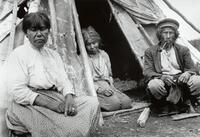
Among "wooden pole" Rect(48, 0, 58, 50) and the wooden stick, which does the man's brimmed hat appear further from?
"wooden pole" Rect(48, 0, 58, 50)

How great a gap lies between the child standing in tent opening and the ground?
0.30 m

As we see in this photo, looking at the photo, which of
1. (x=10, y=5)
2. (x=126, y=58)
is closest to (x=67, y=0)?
(x=10, y=5)

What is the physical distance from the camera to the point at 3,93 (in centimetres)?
406

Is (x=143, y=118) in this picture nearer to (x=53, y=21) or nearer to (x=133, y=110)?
(x=133, y=110)

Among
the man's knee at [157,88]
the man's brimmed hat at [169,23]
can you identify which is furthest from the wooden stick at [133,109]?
the man's brimmed hat at [169,23]

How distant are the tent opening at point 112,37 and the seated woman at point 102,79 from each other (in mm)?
1475

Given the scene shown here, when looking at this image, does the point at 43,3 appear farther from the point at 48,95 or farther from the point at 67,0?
the point at 48,95

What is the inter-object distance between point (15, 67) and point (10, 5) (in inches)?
150

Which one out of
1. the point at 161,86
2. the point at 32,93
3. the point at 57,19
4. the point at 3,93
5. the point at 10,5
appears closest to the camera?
the point at 32,93

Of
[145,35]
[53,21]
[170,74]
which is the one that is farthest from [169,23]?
[53,21]

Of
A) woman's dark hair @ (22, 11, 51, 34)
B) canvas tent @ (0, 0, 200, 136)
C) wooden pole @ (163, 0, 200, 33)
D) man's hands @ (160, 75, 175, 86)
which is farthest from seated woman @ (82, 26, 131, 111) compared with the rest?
woman's dark hair @ (22, 11, 51, 34)

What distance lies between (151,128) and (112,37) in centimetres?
352

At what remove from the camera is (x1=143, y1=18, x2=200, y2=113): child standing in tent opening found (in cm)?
499

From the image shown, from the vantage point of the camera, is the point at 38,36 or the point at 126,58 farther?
the point at 126,58
